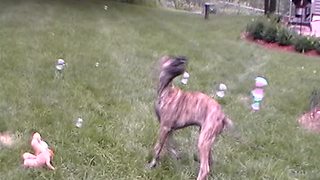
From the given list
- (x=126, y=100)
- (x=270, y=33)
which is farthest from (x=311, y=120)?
(x=270, y=33)

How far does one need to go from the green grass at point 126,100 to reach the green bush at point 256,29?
1044 millimetres

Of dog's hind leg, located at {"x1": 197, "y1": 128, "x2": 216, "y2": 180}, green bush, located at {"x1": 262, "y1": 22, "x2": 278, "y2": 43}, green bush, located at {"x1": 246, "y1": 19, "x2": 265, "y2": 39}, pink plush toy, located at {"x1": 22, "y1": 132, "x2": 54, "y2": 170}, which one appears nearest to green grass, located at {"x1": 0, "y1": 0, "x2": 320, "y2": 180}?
pink plush toy, located at {"x1": 22, "y1": 132, "x2": 54, "y2": 170}

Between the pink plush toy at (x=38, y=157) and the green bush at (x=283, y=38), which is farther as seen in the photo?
the green bush at (x=283, y=38)

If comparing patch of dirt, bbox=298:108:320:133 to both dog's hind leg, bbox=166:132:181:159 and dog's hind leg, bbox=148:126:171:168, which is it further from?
dog's hind leg, bbox=148:126:171:168

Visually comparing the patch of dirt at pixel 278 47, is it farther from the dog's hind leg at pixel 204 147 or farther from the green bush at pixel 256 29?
the dog's hind leg at pixel 204 147

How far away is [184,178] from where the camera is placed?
388 centimetres

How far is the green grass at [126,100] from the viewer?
4109mm

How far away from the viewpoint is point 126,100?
18.7 ft

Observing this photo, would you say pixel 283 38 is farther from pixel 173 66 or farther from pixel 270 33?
pixel 173 66

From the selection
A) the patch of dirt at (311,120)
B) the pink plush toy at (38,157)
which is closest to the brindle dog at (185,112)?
the pink plush toy at (38,157)

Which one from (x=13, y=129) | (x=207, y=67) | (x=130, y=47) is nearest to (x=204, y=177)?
(x=13, y=129)

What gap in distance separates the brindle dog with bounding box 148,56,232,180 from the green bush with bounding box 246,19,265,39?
8.31m

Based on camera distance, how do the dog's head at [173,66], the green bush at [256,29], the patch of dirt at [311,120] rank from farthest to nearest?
the green bush at [256,29] → the patch of dirt at [311,120] → the dog's head at [173,66]

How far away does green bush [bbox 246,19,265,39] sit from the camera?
11875 millimetres
